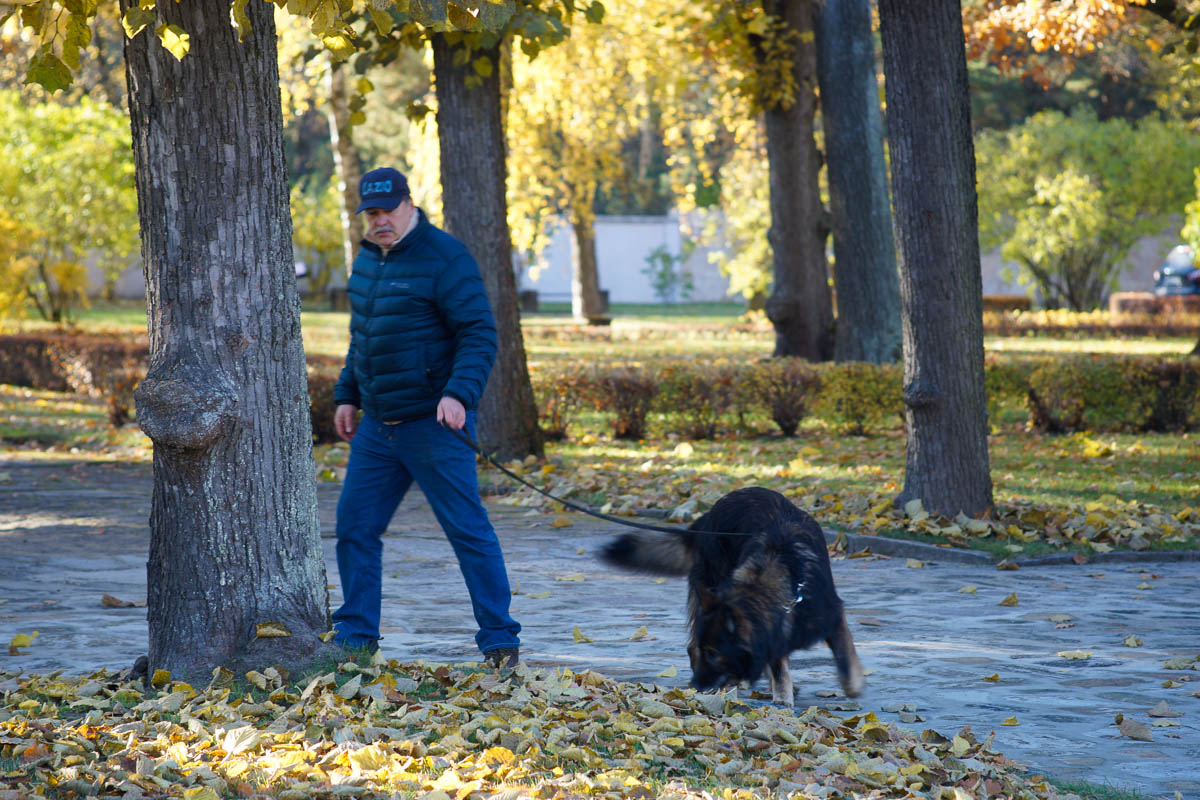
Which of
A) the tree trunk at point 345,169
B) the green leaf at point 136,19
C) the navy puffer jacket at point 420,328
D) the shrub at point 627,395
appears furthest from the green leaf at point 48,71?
the tree trunk at point 345,169

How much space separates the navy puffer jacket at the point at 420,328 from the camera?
17.2 ft

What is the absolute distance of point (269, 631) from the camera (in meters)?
4.81

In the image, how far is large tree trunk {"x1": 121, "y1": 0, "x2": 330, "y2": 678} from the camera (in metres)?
4.74

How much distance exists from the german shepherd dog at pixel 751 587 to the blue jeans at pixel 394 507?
0.51 metres

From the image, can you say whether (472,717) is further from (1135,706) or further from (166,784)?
(1135,706)

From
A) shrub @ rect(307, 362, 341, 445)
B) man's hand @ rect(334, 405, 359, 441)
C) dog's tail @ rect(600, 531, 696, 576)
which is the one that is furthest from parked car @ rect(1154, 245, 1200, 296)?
man's hand @ rect(334, 405, 359, 441)

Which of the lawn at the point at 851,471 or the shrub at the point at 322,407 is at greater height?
the shrub at the point at 322,407

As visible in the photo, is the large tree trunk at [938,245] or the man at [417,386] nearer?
the man at [417,386]

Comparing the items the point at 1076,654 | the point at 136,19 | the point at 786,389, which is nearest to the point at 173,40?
the point at 136,19

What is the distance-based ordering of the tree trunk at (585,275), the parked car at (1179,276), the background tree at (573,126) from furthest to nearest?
the parked car at (1179,276) → the tree trunk at (585,275) → the background tree at (573,126)

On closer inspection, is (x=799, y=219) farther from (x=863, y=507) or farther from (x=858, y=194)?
(x=863, y=507)

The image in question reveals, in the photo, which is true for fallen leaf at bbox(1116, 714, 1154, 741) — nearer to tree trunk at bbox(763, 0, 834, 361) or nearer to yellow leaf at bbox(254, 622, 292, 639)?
yellow leaf at bbox(254, 622, 292, 639)

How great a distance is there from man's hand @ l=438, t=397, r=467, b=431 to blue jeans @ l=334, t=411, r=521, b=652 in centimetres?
17

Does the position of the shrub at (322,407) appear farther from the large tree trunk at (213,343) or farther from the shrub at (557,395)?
the large tree trunk at (213,343)
